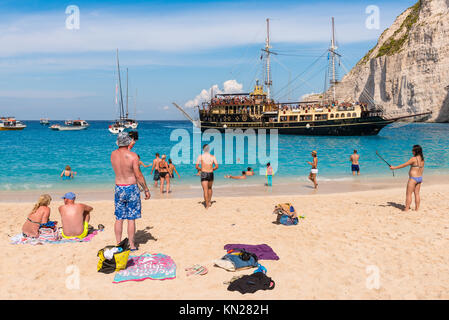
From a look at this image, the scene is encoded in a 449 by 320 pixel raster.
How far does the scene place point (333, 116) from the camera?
191 feet

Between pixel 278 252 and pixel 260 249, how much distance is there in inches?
14.1

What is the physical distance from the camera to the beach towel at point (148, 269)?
5.31 m

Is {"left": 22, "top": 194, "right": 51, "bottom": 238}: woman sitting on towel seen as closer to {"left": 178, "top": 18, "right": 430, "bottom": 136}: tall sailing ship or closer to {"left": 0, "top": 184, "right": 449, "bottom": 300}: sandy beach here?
{"left": 0, "top": 184, "right": 449, "bottom": 300}: sandy beach

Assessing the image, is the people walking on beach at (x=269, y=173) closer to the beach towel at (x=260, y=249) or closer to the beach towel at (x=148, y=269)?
the beach towel at (x=260, y=249)

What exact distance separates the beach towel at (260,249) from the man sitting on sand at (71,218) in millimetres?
3236

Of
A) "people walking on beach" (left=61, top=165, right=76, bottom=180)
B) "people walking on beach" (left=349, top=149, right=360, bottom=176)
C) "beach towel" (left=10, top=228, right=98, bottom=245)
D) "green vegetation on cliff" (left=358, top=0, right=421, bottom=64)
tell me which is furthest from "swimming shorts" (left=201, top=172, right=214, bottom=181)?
"green vegetation on cliff" (left=358, top=0, right=421, bottom=64)

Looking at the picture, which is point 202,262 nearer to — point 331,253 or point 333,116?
point 331,253

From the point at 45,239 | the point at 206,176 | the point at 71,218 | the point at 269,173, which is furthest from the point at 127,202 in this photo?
the point at 269,173

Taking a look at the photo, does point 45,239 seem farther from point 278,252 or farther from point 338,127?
point 338,127

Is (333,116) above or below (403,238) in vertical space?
above

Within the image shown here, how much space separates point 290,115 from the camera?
63.4 meters

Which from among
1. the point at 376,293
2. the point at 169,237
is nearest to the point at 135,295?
the point at 169,237

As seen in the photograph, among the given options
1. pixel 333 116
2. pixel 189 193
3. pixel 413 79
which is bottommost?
pixel 189 193

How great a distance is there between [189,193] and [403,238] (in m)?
9.27
